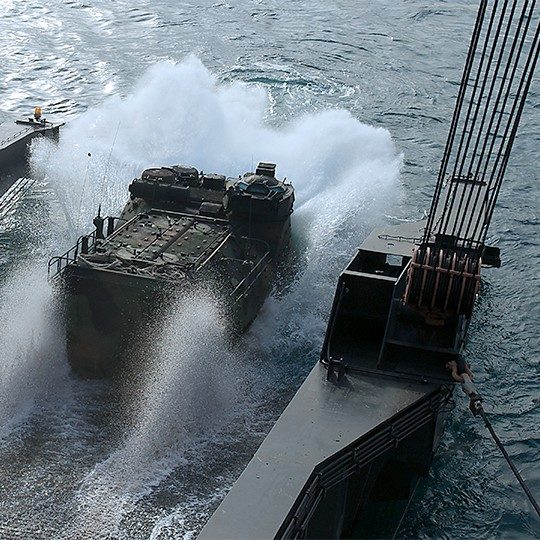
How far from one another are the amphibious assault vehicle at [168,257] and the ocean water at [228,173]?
26.9 inches

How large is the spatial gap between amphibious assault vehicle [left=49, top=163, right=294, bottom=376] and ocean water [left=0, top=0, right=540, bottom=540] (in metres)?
0.68

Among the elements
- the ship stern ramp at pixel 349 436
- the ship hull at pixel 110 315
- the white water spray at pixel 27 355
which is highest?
the ship stern ramp at pixel 349 436

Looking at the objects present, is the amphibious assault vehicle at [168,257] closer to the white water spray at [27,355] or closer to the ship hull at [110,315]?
the ship hull at [110,315]

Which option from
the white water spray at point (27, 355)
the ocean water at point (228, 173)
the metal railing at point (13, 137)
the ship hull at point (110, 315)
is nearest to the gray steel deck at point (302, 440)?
the ocean water at point (228, 173)

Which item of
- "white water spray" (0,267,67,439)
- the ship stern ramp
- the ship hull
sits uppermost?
the ship stern ramp

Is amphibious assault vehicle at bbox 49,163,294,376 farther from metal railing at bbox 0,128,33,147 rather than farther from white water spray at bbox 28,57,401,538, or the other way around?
metal railing at bbox 0,128,33,147

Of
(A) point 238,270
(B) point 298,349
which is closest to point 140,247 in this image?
(A) point 238,270

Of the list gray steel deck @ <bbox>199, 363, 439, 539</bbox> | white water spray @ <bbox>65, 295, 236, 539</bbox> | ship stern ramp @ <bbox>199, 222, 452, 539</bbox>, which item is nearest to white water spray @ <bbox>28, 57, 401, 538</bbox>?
white water spray @ <bbox>65, 295, 236, 539</bbox>

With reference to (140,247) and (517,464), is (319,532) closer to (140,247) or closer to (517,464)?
(517,464)

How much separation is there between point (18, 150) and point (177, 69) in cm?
958

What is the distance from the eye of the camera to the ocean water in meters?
20.2

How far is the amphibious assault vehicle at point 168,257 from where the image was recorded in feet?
75.7

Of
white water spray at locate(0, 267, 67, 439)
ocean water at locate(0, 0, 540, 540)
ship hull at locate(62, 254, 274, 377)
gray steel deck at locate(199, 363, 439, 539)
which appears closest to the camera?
gray steel deck at locate(199, 363, 439, 539)

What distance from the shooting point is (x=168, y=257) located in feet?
79.9
